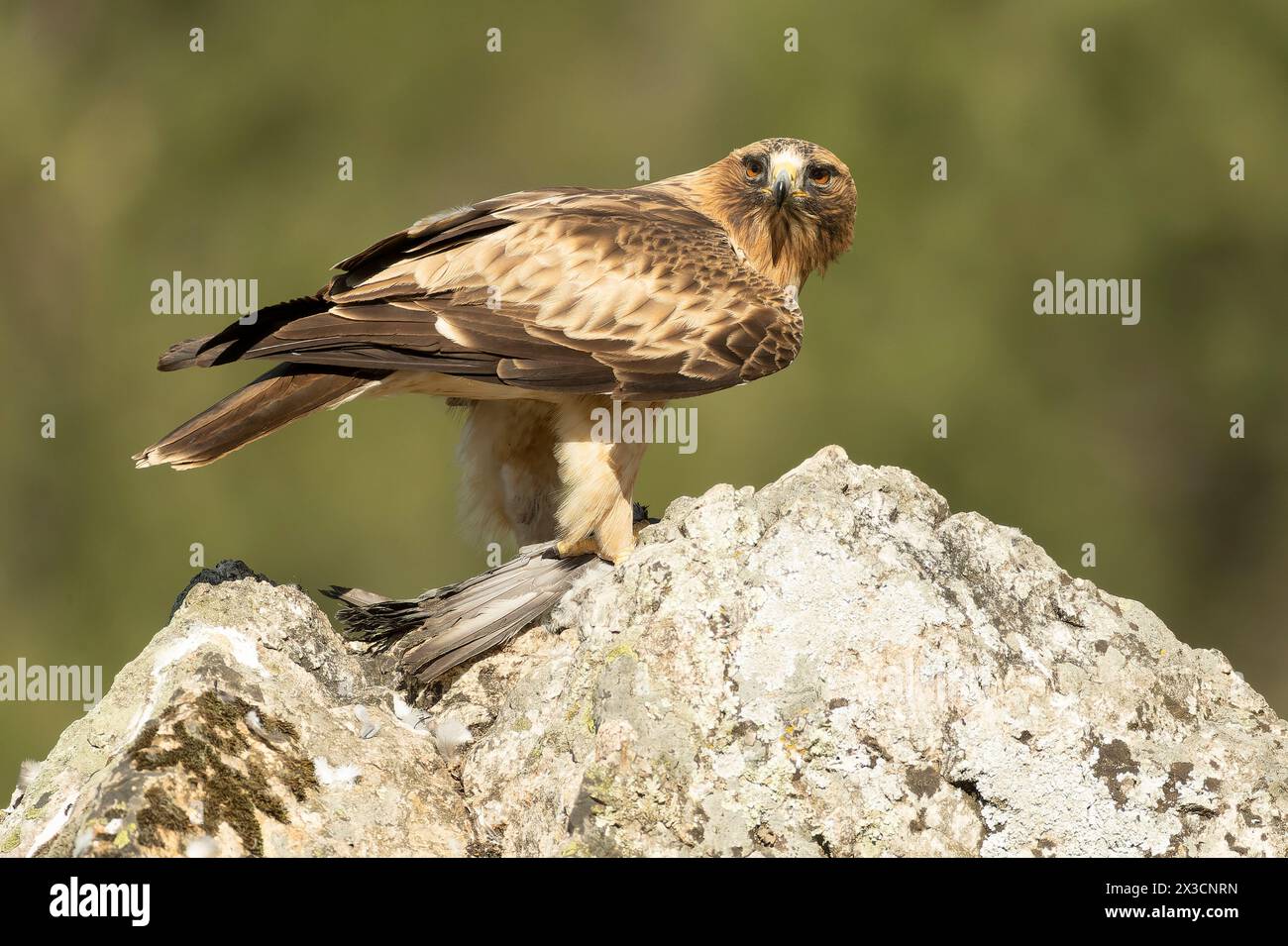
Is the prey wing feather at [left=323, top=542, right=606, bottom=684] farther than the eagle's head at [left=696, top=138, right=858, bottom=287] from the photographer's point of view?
No

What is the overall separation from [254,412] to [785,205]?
300cm

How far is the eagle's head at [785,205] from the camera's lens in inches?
303

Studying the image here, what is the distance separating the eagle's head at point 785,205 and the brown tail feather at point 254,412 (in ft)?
7.78

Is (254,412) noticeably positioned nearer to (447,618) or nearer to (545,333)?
(447,618)

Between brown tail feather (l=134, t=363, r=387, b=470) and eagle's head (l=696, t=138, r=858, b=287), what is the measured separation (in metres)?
2.37

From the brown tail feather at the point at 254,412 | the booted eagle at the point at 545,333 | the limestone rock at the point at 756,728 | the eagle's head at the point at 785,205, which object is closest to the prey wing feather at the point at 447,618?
the limestone rock at the point at 756,728

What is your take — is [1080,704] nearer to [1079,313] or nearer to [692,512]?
Answer: [692,512]

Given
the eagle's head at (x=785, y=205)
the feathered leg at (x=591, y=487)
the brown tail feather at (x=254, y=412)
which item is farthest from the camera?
the eagle's head at (x=785, y=205)

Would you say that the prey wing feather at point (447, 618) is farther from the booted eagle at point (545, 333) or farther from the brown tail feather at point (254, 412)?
the brown tail feather at point (254, 412)

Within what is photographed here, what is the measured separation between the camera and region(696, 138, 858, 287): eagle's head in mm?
7699

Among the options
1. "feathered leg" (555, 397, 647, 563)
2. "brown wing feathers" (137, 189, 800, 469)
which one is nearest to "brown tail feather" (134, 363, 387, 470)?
"brown wing feathers" (137, 189, 800, 469)

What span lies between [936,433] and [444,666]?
14.6 m

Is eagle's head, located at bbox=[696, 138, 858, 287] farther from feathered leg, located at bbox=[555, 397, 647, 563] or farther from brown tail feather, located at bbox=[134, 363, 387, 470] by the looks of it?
brown tail feather, located at bbox=[134, 363, 387, 470]

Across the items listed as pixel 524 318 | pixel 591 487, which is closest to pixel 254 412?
pixel 524 318
